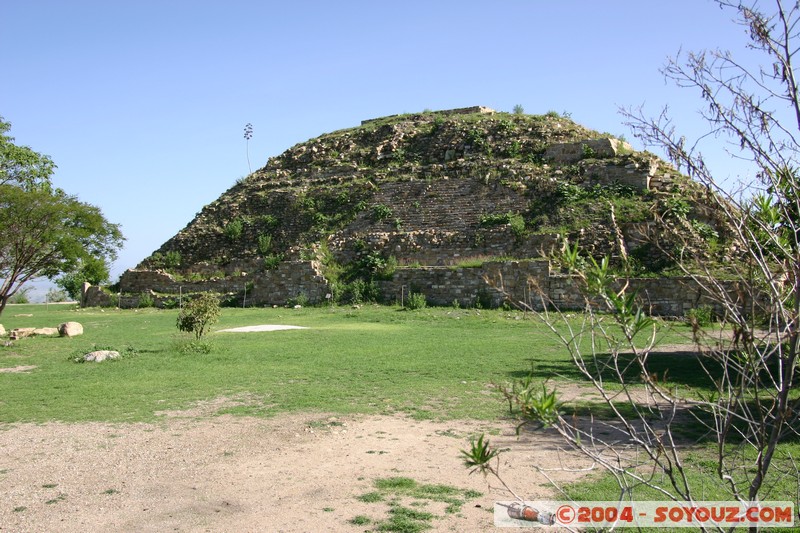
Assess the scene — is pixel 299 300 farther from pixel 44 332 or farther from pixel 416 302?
pixel 44 332

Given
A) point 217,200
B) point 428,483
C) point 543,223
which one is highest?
point 217,200

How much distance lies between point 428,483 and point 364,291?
18.4 meters

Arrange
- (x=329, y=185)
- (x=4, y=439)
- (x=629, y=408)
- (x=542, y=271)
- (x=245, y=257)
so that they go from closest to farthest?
(x=4, y=439) → (x=629, y=408) → (x=542, y=271) → (x=245, y=257) → (x=329, y=185)

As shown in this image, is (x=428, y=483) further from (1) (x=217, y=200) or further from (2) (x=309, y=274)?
(1) (x=217, y=200)

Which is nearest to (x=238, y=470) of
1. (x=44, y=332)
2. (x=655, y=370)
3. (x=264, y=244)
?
(x=655, y=370)

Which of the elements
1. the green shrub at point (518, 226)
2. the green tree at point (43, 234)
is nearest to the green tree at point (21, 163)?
the green tree at point (43, 234)

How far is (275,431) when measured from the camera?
7.02 metres

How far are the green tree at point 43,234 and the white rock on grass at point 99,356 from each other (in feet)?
23.0

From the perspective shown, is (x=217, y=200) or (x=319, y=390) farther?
(x=217, y=200)

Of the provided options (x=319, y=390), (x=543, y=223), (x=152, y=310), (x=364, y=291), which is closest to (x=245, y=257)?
(x=152, y=310)

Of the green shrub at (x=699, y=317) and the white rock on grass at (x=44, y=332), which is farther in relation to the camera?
the white rock on grass at (x=44, y=332)

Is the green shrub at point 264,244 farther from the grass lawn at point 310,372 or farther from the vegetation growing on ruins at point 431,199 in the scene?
the grass lawn at point 310,372

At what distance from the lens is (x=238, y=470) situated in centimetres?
573

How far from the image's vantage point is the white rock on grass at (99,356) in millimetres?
11898
